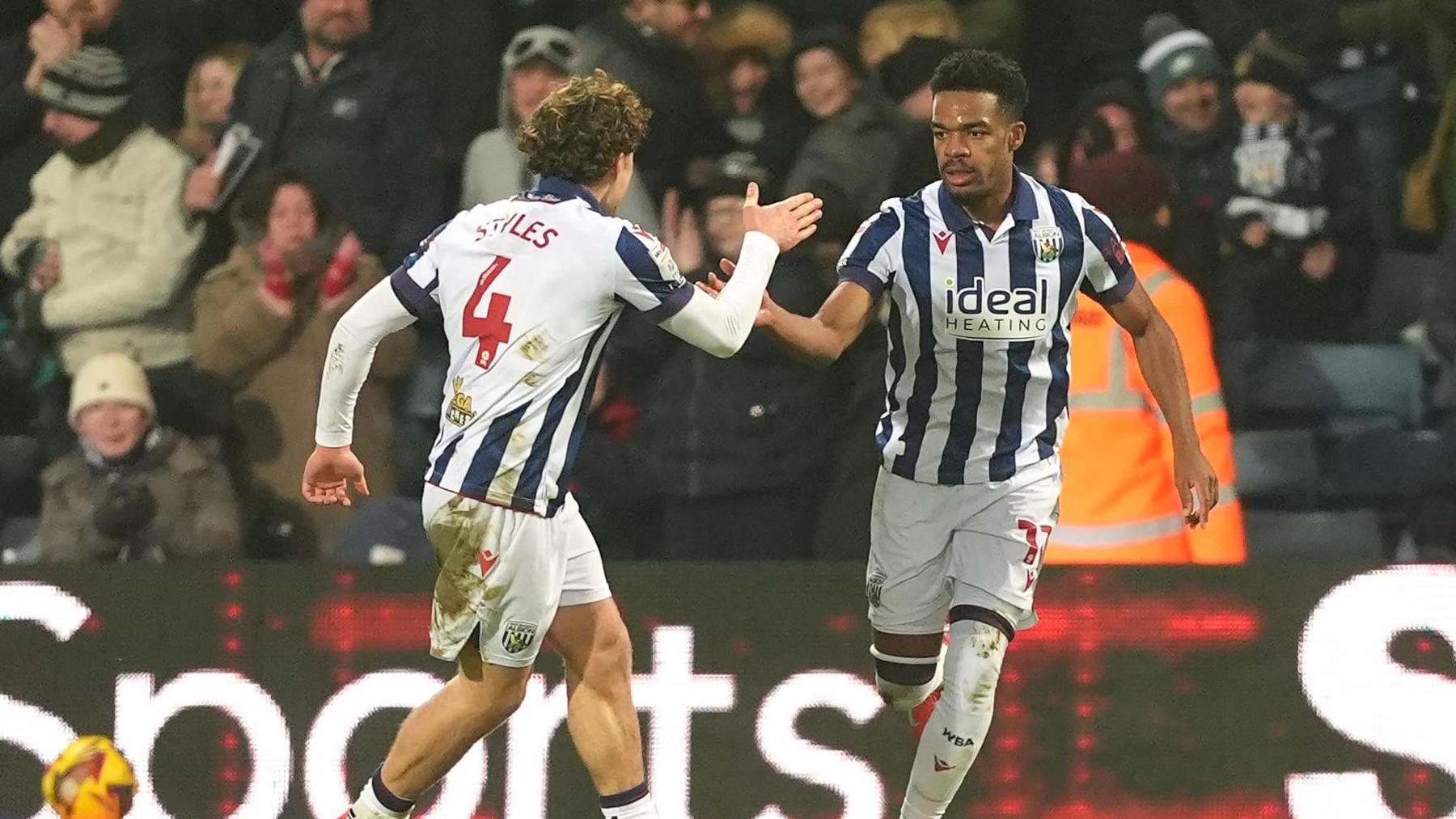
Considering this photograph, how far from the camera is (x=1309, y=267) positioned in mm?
6797

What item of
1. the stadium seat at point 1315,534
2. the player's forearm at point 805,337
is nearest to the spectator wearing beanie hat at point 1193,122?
the stadium seat at point 1315,534

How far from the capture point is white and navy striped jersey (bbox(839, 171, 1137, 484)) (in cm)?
527

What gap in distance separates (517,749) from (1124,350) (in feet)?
6.86

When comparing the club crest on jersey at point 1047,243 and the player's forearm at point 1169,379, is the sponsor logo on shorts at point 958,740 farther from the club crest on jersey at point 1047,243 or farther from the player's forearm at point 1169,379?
the club crest on jersey at point 1047,243

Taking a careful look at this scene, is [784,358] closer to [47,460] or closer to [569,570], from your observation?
[569,570]

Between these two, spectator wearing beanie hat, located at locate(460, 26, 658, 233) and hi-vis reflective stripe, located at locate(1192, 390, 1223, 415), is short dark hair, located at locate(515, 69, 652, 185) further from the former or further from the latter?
hi-vis reflective stripe, located at locate(1192, 390, 1223, 415)

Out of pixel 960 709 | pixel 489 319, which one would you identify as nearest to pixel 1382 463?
pixel 960 709

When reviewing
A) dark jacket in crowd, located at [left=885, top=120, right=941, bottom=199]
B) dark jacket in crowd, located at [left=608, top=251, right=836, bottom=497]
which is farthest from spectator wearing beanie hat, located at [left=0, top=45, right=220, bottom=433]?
dark jacket in crowd, located at [left=885, top=120, right=941, bottom=199]

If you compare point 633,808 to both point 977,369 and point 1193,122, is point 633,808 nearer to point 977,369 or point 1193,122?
point 977,369

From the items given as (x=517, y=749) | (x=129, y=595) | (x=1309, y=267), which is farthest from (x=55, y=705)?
(x=1309, y=267)

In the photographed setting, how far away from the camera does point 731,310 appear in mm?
4828

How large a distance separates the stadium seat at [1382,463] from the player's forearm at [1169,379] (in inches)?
59.2

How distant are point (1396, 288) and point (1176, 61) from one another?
37.9 inches

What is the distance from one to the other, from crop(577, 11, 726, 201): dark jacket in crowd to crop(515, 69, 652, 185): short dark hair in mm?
1927
